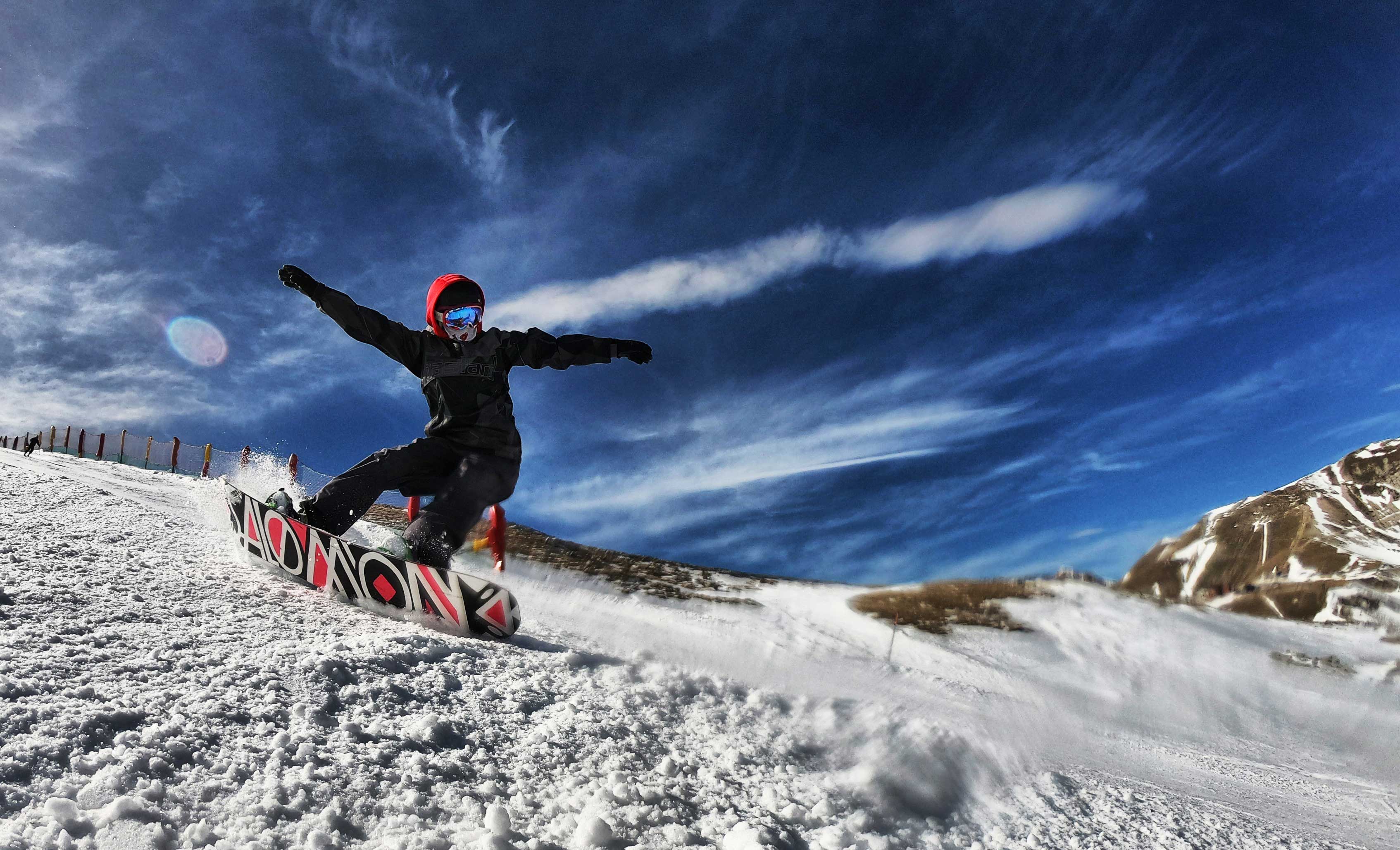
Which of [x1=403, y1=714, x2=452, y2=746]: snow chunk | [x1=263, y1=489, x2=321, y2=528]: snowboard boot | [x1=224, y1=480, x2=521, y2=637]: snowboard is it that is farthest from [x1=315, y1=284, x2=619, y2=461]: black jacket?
[x1=403, y1=714, x2=452, y2=746]: snow chunk

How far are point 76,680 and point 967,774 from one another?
10.3 feet

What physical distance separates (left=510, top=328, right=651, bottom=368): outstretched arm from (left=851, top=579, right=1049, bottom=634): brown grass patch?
4664 millimetres

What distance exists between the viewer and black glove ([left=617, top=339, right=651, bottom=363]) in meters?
5.88

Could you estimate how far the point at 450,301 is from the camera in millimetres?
5266

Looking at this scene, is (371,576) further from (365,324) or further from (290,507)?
(365,324)

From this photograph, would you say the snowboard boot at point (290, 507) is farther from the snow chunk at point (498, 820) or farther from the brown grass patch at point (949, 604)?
the brown grass patch at point (949, 604)

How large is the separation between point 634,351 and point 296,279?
256 cm

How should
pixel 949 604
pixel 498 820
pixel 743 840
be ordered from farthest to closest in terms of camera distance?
pixel 949 604, pixel 743 840, pixel 498 820

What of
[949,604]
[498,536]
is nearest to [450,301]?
[498,536]

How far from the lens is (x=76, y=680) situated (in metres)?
2.11

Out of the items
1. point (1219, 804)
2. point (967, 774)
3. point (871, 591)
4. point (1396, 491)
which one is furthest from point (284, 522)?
point (1396, 491)

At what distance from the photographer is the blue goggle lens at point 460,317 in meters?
5.28

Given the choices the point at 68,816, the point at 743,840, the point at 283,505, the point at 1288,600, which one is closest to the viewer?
the point at 68,816

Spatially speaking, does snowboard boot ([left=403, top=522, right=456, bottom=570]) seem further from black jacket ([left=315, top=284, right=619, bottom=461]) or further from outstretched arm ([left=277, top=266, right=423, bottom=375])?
outstretched arm ([left=277, top=266, right=423, bottom=375])
